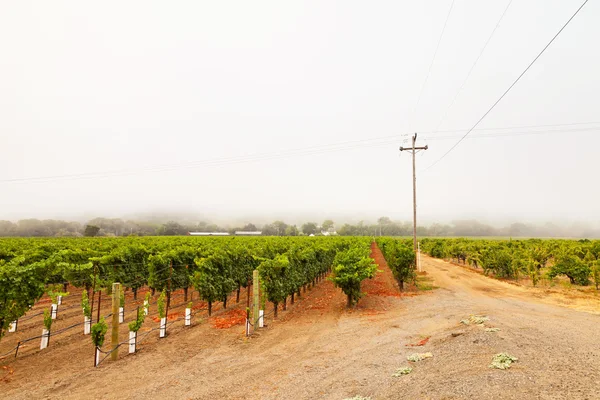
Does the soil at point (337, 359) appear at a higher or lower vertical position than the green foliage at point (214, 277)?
lower

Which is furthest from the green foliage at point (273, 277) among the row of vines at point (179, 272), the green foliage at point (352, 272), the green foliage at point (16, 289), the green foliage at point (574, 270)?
the green foliage at point (574, 270)

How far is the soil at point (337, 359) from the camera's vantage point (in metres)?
6.42

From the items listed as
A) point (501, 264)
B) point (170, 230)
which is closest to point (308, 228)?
point (170, 230)

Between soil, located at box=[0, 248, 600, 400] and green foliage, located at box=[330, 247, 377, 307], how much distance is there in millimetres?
1079

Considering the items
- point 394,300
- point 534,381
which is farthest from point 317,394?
point 394,300

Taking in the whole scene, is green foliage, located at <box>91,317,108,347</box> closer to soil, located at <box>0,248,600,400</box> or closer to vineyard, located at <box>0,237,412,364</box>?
vineyard, located at <box>0,237,412,364</box>

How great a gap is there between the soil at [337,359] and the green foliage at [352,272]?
1079 millimetres

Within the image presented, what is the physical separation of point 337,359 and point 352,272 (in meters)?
6.38

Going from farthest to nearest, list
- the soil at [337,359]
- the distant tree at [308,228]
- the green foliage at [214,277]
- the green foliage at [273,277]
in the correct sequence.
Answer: the distant tree at [308,228] → the green foliage at [214,277] → the green foliage at [273,277] → the soil at [337,359]

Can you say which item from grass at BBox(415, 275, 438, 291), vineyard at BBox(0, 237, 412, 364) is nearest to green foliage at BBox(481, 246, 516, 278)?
grass at BBox(415, 275, 438, 291)

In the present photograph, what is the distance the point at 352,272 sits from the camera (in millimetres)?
15242

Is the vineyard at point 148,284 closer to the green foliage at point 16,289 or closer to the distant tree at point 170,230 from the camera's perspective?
the green foliage at point 16,289

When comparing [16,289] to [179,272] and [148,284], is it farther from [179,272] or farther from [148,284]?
[179,272]

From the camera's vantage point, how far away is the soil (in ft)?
21.1
